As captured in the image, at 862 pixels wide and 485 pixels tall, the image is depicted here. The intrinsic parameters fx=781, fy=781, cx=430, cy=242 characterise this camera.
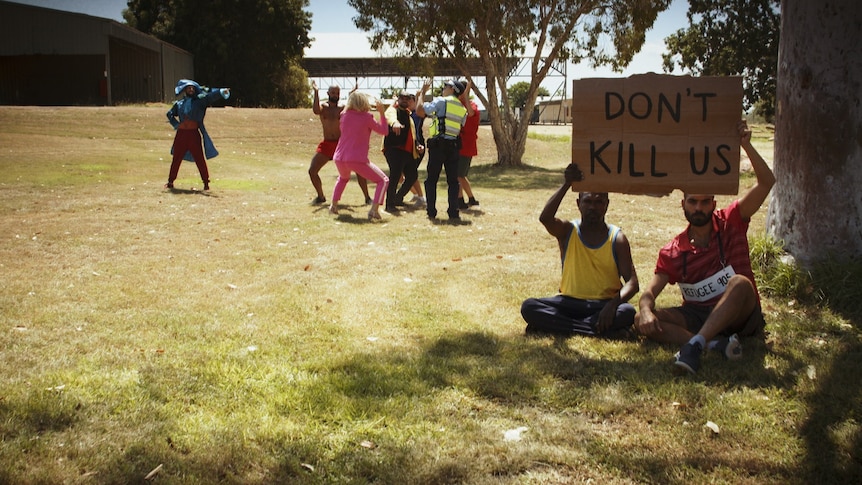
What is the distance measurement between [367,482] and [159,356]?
7.42 feet

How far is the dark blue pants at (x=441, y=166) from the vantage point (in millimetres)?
11664

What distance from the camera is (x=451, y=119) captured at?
11.5 meters

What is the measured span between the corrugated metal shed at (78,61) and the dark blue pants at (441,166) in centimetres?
2660

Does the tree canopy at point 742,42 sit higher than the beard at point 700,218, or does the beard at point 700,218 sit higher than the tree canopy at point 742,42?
the tree canopy at point 742,42

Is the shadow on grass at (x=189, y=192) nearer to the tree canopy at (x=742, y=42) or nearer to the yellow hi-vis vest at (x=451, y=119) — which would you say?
the yellow hi-vis vest at (x=451, y=119)

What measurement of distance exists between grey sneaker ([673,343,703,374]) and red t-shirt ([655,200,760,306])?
70cm

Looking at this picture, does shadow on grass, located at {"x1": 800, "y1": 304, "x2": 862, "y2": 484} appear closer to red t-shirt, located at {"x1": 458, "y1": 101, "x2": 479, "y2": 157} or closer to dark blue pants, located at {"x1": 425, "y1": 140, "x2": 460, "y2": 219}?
dark blue pants, located at {"x1": 425, "y1": 140, "x2": 460, "y2": 219}

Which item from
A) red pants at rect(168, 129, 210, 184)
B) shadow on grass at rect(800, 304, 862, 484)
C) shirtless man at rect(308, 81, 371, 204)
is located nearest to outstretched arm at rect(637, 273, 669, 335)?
shadow on grass at rect(800, 304, 862, 484)

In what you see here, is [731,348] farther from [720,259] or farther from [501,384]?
[501,384]

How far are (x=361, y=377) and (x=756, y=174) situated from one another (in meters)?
2.83

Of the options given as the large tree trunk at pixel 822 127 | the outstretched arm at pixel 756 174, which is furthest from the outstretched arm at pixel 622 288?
the large tree trunk at pixel 822 127

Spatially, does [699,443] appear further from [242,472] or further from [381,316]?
[381,316]

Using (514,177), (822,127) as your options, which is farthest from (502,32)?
(822,127)

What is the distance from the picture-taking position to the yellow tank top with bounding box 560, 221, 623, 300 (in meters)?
5.69
